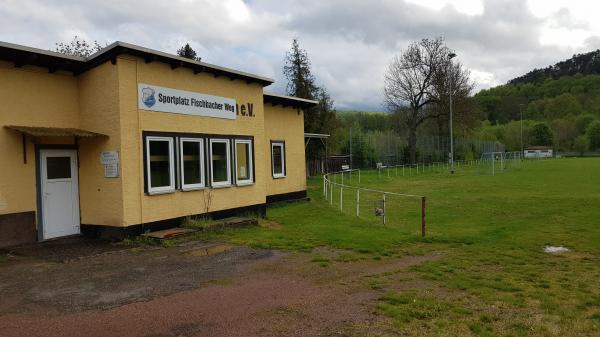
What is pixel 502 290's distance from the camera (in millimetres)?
6973

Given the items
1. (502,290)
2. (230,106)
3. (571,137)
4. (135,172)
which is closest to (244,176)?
(230,106)

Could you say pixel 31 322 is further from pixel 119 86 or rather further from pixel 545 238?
pixel 545 238

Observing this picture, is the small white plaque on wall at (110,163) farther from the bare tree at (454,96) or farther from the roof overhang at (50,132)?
the bare tree at (454,96)

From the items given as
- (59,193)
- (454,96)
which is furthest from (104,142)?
(454,96)

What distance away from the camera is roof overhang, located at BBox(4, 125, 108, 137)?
1006 centimetres

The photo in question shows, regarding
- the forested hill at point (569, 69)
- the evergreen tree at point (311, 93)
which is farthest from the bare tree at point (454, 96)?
the forested hill at point (569, 69)

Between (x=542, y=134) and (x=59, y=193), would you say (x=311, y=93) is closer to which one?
(x=59, y=193)

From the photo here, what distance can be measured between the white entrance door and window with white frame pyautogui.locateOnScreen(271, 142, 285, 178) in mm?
8196

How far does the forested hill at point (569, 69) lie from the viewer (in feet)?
430

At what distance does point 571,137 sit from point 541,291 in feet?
401

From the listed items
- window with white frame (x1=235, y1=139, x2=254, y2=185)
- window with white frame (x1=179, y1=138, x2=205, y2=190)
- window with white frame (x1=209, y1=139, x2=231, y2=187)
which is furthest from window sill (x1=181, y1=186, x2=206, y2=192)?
window with white frame (x1=235, y1=139, x2=254, y2=185)

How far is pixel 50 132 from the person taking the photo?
10.4 meters

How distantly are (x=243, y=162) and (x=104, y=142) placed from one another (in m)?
4.48

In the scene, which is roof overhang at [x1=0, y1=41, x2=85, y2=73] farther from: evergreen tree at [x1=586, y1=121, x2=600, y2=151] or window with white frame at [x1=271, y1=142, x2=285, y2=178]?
evergreen tree at [x1=586, y1=121, x2=600, y2=151]
